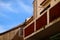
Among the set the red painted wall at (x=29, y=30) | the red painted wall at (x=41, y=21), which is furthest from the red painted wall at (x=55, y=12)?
the red painted wall at (x=29, y=30)

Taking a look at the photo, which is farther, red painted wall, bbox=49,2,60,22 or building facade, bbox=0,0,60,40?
building facade, bbox=0,0,60,40

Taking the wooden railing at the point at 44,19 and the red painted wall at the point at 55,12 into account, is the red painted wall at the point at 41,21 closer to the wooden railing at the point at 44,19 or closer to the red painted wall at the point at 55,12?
the wooden railing at the point at 44,19

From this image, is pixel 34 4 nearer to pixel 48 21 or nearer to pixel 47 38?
pixel 47 38

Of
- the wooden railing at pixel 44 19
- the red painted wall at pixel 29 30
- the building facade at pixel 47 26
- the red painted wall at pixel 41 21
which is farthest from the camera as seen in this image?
the red painted wall at pixel 29 30

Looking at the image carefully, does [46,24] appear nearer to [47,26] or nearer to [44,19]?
[47,26]

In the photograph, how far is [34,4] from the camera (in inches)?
886

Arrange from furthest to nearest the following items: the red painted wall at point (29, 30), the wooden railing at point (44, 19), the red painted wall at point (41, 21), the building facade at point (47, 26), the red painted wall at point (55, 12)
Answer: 1. the red painted wall at point (29, 30)
2. the red painted wall at point (41, 21)
3. the building facade at point (47, 26)
4. the wooden railing at point (44, 19)
5. the red painted wall at point (55, 12)

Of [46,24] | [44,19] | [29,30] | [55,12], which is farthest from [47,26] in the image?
[29,30]

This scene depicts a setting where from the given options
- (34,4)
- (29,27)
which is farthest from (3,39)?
(29,27)

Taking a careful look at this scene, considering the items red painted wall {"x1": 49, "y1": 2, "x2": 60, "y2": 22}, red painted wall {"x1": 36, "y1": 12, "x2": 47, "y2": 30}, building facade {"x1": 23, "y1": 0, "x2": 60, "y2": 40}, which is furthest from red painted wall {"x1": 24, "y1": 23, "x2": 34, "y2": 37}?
red painted wall {"x1": 49, "y1": 2, "x2": 60, "y2": 22}

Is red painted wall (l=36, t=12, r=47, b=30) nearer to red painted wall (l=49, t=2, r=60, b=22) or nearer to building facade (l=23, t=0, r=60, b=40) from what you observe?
building facade (l=23, t=0, r=60, b=40)

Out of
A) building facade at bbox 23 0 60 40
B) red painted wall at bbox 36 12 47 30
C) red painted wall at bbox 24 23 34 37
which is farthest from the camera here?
red painted wall at bbox 24 23 34 37

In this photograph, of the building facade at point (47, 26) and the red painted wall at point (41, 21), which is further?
the red painted wall at point (41, 21)

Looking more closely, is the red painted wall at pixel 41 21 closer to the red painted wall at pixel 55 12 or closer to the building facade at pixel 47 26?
the building facade at pixel 47 26
